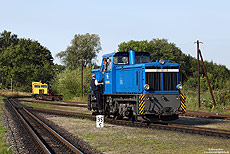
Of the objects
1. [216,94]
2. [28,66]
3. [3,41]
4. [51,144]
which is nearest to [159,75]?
[51,144]

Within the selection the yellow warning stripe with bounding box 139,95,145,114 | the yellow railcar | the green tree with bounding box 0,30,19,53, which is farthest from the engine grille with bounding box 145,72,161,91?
the green tree with bounding box 0,30,19,53

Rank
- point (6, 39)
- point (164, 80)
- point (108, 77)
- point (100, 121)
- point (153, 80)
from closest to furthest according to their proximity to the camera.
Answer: point (100, 121)
point (153, 80)
point (164, 80)
point (108, 77)
point (6, 39)

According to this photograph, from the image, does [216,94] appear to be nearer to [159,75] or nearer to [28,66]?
[159,75]

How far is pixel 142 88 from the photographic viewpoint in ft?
48.0

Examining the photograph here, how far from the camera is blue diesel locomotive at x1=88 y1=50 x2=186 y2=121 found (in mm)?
A: 14320

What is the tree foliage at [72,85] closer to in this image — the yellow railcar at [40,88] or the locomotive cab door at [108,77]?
the yellow railcar at [40,88]

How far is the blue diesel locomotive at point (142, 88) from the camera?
14.3 meters

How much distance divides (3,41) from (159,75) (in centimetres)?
11753

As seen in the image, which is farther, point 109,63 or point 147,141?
point 109,63

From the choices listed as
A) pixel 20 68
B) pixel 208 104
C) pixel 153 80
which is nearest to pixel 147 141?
pixel 153 80

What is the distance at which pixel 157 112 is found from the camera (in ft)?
46.9

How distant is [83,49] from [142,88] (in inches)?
2795

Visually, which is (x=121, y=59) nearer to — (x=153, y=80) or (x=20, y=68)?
(x=153, y=80)

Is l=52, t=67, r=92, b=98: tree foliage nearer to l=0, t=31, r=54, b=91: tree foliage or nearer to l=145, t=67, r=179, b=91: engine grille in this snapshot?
l=0, t=31, r=54, b=91: tree foliage
